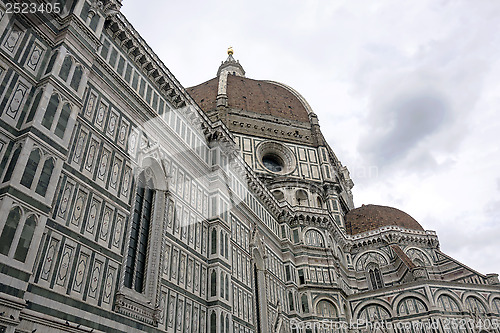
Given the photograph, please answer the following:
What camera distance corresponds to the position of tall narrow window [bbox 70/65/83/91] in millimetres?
12562

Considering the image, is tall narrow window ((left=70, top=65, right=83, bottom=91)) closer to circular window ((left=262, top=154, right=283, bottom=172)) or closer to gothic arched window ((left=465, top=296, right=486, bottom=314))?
circular window ((left=262, top=154, right=283, bottom=172))

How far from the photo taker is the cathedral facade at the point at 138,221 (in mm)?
10273

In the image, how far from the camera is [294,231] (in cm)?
2914

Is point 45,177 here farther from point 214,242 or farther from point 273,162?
point 273,162

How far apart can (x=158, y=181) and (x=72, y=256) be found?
18.8 ft

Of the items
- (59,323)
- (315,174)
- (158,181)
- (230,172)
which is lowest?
(59,323)

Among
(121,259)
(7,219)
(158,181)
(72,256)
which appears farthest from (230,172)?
(7,219)

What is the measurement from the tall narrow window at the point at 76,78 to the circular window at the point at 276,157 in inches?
929

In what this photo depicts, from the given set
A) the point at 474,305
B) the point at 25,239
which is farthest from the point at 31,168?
the point at 474,305

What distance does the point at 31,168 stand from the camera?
10219mm

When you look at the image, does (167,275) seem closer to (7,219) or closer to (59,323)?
Answer: (59,323)

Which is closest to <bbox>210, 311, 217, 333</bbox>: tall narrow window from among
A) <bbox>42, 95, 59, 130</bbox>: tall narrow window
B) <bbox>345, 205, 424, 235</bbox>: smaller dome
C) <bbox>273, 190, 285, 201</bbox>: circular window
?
<bbox>42, 95, 59, 130</bbox>: tall narrow window

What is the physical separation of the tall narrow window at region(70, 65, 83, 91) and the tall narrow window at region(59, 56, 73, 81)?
0.23 metres

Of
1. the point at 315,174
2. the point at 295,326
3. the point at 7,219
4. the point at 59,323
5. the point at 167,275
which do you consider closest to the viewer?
the point at 7,219
